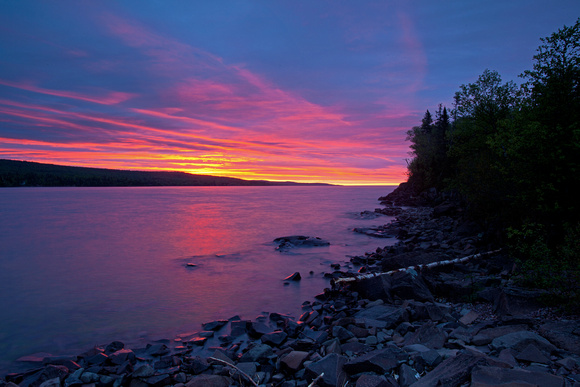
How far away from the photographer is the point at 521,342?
6066mm

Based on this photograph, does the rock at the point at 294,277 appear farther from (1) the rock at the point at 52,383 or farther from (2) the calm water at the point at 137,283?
(1) the rock at the point at 52,383

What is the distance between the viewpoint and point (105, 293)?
14750mm

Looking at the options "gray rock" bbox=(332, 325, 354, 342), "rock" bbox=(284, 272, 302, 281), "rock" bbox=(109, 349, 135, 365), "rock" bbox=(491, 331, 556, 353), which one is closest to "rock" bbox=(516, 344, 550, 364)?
"rock" bbox=(491, 331, 556, 353)

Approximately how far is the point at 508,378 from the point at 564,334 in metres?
2.91

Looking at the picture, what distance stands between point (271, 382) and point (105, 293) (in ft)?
37.9

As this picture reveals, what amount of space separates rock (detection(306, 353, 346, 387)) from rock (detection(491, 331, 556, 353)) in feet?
10.1

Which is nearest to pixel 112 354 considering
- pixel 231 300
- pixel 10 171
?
pixel 231 300

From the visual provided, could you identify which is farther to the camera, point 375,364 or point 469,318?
point 469,318

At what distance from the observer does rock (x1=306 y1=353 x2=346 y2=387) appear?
5620 mm

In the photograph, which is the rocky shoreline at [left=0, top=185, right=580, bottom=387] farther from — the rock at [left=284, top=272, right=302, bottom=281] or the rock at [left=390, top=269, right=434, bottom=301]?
the rock at [left=284, top=272, right=302, bottom=281]

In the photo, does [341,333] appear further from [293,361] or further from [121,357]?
[121,357]

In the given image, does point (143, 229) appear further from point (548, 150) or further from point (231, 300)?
point (548, 150)

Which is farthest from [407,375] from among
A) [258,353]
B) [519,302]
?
[519,302]

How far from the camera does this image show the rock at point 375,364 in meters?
5.77
